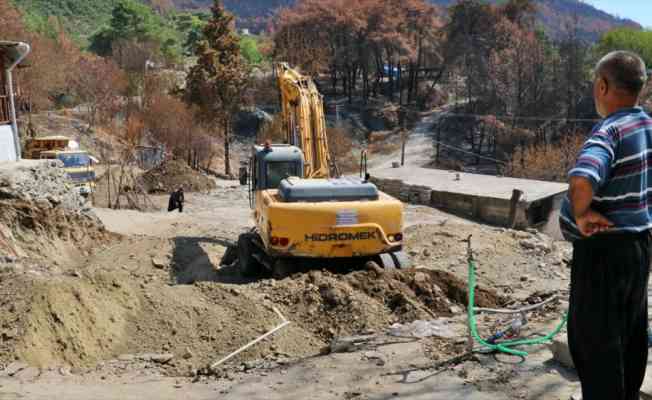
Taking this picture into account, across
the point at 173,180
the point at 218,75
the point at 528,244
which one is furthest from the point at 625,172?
the point at 218,75

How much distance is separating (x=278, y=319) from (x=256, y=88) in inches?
1677

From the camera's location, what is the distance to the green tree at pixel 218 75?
3419cm

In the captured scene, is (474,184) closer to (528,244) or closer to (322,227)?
(528,244)

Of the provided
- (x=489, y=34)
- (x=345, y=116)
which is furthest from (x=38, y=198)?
(x=489, y=34)

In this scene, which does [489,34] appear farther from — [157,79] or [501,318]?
[501,318]

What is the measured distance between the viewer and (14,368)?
589 centimetres

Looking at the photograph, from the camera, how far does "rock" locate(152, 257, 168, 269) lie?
40.6ft

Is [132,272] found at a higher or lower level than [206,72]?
lower

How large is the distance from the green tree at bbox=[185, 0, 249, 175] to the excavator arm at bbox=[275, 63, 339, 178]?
21.1 metres

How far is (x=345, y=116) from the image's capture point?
47.2 metres

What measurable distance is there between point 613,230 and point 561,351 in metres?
2.36

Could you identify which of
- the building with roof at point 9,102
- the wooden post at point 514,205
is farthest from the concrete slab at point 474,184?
the building with roof at point 9,102

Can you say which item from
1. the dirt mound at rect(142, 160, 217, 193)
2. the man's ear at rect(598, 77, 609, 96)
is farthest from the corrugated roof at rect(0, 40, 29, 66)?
the man's ear at rect(598, 77, 609, 96)

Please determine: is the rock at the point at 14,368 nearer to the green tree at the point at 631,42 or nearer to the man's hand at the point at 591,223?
the man's hand at the point at 591,223
